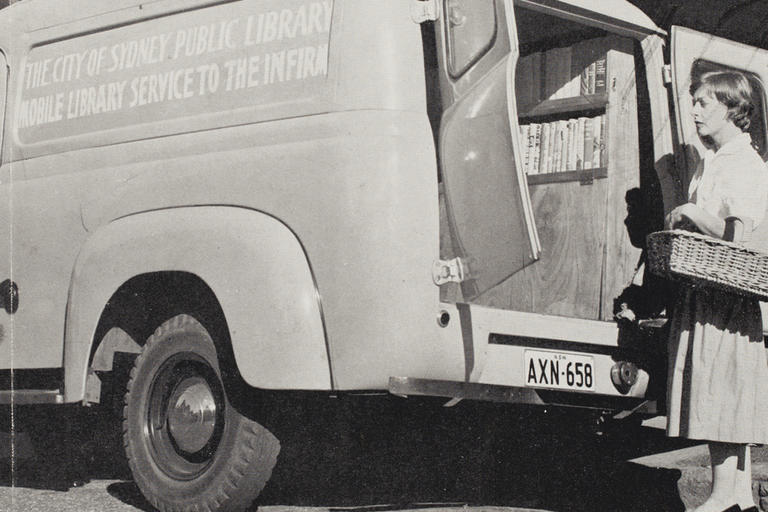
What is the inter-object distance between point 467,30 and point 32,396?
2.52 metres

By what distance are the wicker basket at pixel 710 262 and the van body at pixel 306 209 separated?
0.52 m

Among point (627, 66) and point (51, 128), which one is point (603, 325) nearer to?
point (627, 66)

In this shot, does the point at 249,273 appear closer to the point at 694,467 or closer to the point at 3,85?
the point at 3,85

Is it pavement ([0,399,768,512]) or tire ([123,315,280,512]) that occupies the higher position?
tire ([123,315,280,512])

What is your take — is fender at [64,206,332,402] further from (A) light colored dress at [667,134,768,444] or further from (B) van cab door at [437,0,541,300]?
(A) light colored dress at [667,134,768,444]

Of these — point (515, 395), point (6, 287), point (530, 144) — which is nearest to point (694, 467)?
point (515, 395)

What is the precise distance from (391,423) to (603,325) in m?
1.25

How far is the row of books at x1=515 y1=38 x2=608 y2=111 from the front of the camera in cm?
564

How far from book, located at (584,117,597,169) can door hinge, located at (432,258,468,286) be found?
61.2 inches

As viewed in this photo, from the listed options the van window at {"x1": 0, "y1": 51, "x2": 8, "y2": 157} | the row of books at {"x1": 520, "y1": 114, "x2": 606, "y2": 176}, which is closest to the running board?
the van window at {"x1": 0, "y1": 51, "x2": 8, "y2": 157}

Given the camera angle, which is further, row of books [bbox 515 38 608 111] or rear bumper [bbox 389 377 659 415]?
row of books [bbox 515 38 608 111]

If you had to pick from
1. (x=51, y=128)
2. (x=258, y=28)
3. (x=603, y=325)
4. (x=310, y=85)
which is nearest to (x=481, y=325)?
(x=603, y=325)

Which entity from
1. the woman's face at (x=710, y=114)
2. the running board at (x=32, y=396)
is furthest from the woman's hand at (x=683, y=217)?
the running board at (x=32, y=396)

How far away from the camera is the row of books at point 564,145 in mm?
5605
